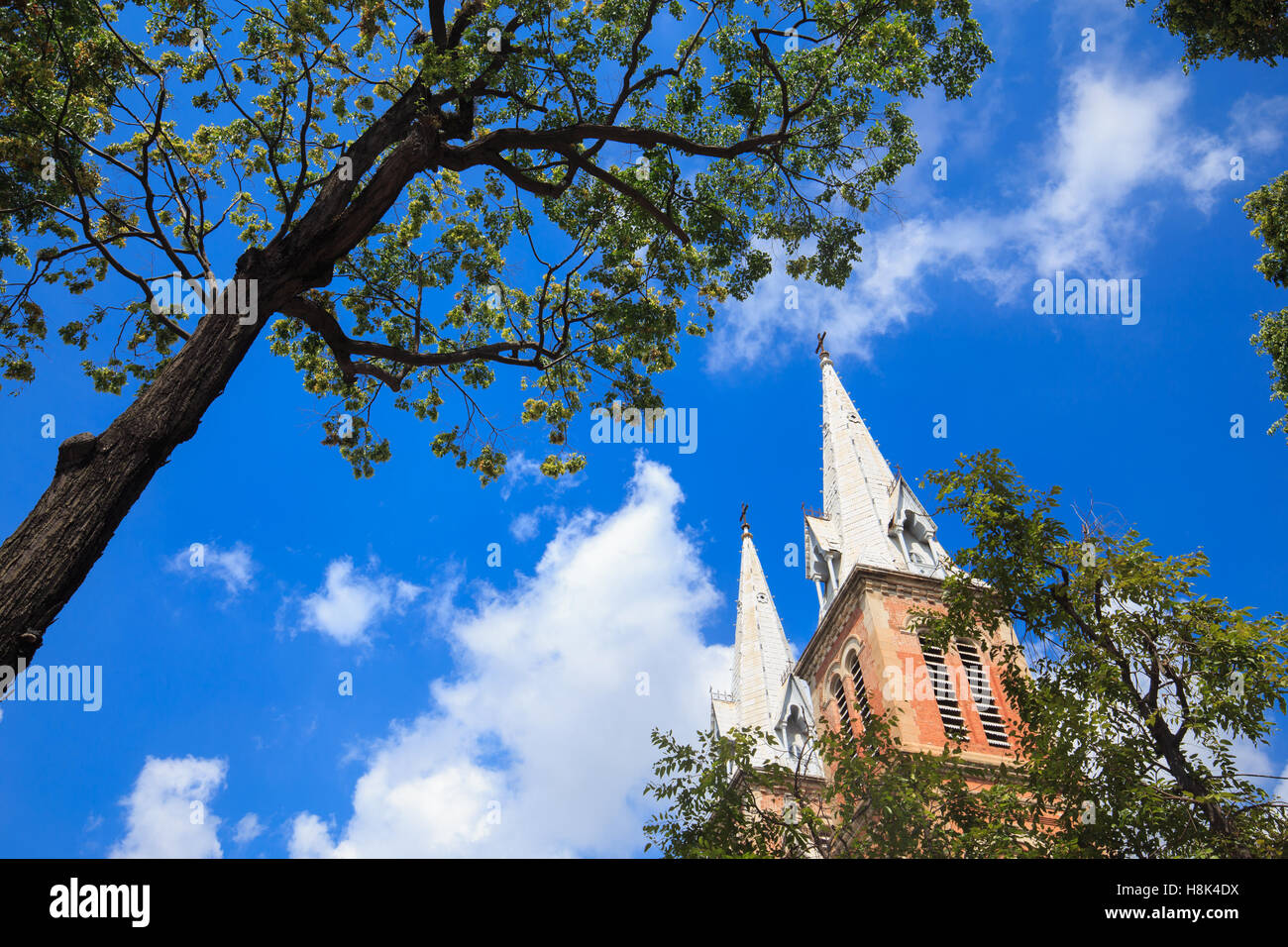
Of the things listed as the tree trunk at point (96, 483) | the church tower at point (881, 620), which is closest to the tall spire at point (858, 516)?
the church tower at point (881, 620)

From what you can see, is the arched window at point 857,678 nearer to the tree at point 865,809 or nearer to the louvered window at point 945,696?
the louvered window at point 945,696

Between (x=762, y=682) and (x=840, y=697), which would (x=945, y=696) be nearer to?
(x=840, y=697)

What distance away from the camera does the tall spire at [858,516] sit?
33188mm

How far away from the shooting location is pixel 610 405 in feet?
45.3

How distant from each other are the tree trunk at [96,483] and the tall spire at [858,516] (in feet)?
85.6

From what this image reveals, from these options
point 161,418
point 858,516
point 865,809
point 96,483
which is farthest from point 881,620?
point 96,483

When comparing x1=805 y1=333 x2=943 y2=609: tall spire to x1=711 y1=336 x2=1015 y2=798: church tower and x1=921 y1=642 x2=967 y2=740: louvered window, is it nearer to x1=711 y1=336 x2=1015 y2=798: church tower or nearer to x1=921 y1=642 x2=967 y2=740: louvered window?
x1=711 y1=336 x2=1015 y2=798: church tower

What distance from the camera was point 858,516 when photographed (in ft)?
117

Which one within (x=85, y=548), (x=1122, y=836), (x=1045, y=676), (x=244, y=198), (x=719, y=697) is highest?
(x=244, y=198)
